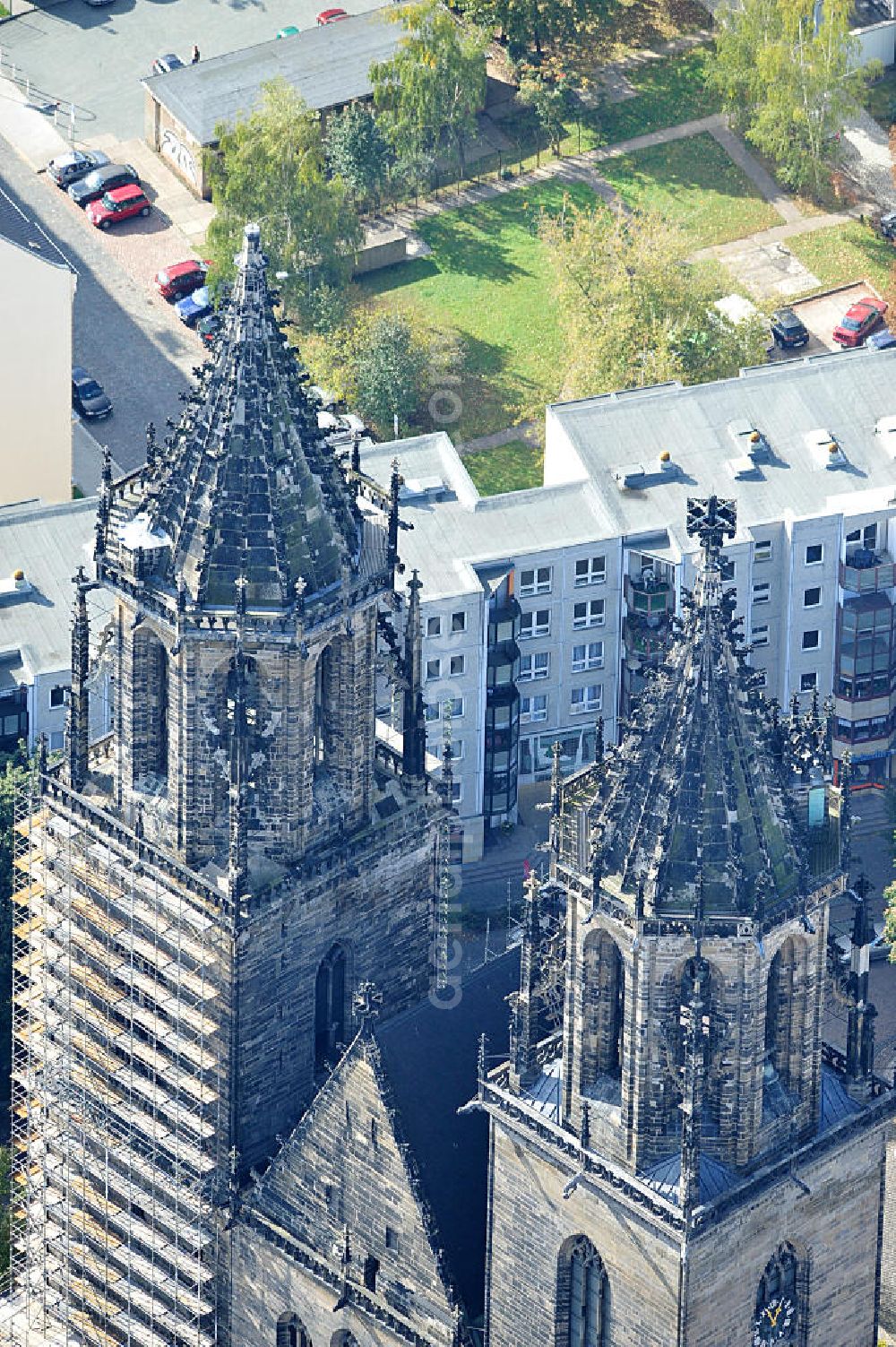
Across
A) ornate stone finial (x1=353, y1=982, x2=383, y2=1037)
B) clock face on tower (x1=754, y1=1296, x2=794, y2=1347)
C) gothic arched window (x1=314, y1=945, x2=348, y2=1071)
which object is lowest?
clock face on tower (x1=754, y1=1296, x2=794, y2=1347)

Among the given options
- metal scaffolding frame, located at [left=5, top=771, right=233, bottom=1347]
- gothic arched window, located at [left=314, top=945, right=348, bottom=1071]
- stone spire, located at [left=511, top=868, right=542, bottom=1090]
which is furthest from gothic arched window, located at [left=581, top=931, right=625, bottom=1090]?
gothic arched window, located at [left=314, top=945, right=348, bottom=1071]

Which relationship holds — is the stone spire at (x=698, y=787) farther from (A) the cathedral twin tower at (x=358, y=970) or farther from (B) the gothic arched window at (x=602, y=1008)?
(B) the gothic arched window at (x=602, y=1008)

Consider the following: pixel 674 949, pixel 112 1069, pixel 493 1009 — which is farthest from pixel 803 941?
pixel 112 1069

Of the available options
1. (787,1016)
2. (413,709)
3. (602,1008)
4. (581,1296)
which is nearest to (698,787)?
(602,1008)

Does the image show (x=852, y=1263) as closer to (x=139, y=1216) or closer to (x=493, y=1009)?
(x=493, y=1009)

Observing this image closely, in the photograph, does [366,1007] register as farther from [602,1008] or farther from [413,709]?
[413,709]

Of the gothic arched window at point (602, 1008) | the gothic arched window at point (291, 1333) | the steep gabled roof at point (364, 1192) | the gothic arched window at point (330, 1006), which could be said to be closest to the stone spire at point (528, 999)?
the gothic arched window at point (602, 1008)

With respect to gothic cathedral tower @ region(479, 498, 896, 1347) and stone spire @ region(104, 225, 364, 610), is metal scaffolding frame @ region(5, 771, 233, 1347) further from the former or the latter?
gothic cathedral tower @ region(479, 498, 896, 1347)
